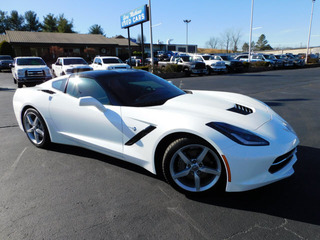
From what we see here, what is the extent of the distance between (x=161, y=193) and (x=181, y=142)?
67cm

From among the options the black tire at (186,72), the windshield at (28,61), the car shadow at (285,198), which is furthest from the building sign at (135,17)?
the car shadow at (285,198)

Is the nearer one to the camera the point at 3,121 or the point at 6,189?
the point at 6,189

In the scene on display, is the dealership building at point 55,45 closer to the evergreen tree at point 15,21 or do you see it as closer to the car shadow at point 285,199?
the evergreen tree at point 15,21

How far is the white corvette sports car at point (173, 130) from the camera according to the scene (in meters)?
2.25

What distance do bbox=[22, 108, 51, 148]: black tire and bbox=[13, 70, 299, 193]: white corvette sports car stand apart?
0.39ft

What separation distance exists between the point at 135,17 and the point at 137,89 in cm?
Result: 1909

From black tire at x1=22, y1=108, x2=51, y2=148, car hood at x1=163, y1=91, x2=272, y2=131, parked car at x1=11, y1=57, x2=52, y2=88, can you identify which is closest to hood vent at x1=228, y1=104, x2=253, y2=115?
car hood at x1=163, y1=91, x2=272, y2=131

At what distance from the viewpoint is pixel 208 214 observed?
227 cm

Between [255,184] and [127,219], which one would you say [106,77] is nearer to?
[127,219]

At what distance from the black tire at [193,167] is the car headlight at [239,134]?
207 millimetres

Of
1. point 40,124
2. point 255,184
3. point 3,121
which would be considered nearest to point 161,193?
point 255,184

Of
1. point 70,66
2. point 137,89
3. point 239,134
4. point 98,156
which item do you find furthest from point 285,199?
point 70,66

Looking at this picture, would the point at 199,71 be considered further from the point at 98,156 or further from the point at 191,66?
the point at 98,156

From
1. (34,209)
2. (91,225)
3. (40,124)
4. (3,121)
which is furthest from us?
(3,121)
